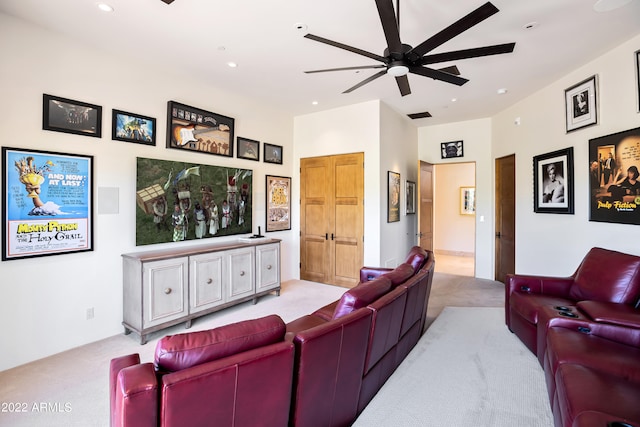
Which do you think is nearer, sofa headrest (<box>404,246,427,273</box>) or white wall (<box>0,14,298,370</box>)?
white wall (<box>0,14,298,370</box>)

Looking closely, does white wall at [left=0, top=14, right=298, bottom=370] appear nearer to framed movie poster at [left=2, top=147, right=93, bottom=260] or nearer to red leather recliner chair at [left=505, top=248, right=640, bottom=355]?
framed movie poster at [left=2, top=147, right=93, bottom=260]

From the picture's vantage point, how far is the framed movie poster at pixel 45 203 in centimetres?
276

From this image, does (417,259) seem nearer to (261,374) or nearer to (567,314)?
(567,314)

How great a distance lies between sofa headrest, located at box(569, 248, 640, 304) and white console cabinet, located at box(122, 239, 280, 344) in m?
3.80

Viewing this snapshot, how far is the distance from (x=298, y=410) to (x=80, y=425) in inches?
63.6

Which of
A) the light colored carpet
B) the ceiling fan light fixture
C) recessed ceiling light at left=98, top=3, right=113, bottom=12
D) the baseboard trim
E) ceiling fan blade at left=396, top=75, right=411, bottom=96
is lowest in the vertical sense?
the light colored carpet

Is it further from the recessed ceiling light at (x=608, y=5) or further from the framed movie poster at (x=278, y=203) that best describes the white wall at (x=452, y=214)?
the recessed ceiling light at (x=608, y=5)

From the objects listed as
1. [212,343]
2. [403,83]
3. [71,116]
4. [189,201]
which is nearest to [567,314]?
[403,83]

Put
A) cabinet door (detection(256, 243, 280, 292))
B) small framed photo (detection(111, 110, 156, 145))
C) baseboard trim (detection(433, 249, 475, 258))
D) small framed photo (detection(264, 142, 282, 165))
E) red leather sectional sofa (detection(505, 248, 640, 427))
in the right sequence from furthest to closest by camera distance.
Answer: baseboard trim (detection(433, 249, 475, 258))
small framed photo (detection(264, 142, 282, 165))
cabinet door (detection(256, 243, 280, 292))
small framed photo (detection(111, 110, 156, 145))
red leather sectional sofa (detection(505, 248, 640, 427))

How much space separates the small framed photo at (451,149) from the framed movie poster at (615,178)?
2.80m

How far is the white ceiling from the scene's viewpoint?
2688mm

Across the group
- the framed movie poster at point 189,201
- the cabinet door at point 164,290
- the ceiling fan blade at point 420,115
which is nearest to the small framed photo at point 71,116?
the framed movie poster at point 189,201

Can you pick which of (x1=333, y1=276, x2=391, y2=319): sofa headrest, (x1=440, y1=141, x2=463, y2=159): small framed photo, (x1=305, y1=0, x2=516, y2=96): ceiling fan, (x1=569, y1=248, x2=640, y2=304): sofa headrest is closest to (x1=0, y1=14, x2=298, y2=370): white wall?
(x1=305, y1=0, x2=516, y2=96): ceiling fan

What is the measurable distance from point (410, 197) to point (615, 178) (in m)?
3.42
